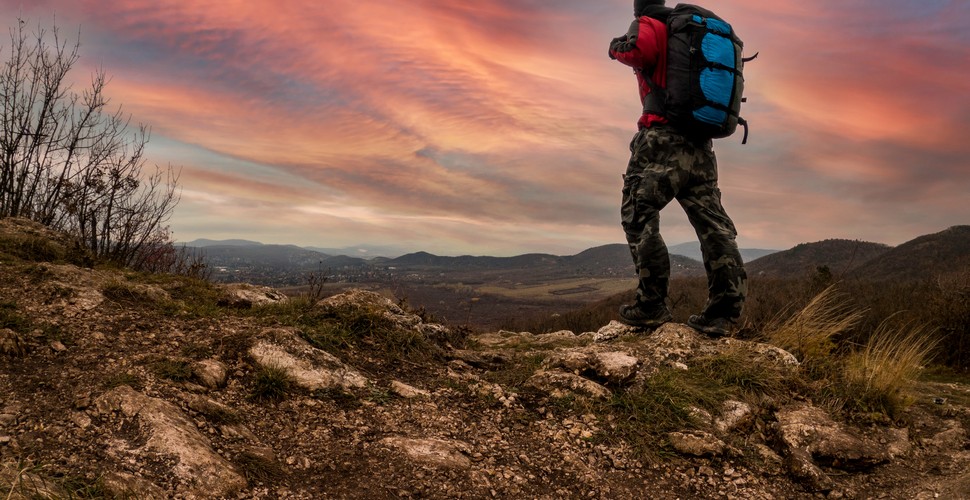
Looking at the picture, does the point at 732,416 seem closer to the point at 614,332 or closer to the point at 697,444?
the point at 697,444

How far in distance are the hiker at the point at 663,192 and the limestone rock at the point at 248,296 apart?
4.23m

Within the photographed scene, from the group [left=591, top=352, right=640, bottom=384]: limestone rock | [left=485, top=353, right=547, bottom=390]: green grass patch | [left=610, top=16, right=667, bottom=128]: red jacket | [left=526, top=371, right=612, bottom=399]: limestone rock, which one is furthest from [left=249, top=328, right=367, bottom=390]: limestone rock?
[left=610, top=16, right=667, bottom=128]: red jacket

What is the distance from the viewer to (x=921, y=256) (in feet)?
360

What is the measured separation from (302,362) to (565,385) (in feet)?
7.07

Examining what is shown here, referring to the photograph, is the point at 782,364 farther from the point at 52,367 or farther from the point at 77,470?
the point at 52,367

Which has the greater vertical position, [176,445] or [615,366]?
[615,366]

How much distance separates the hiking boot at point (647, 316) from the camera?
18.9 ft

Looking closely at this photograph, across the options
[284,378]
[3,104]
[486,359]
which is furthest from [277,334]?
[3,104]

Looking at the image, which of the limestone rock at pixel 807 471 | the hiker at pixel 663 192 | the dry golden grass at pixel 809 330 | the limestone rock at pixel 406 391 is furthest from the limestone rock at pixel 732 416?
the limestone rock at pixel 406 391

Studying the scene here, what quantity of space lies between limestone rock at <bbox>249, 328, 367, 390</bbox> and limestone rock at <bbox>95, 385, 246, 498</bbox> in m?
0.88

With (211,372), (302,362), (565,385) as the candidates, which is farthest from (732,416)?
(211,372)

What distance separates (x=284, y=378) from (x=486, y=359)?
7.03ft

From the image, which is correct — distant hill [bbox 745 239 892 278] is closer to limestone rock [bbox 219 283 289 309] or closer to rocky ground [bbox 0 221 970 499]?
rocky ground [bbox 0 221 970 499]

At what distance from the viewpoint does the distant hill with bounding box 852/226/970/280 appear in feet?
310
